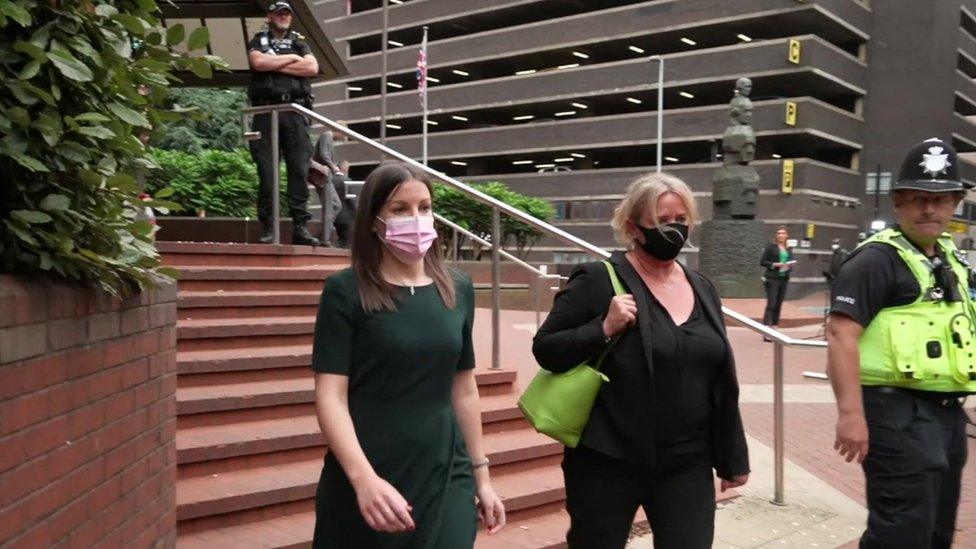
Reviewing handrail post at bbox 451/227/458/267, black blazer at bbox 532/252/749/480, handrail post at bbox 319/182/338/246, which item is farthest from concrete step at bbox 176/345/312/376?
handrail post at bbox 451/227/458/267

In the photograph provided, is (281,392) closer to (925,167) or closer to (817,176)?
(925,167)

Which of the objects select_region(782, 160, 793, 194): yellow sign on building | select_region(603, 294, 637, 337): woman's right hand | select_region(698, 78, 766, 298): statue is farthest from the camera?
select_region(782, 160, 793, 194): yellow sign on building

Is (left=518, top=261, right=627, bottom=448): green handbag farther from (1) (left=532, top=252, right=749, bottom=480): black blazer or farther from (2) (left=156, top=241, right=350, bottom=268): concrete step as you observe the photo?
(2) (left=156, top=241, right=350, bottom=268): concrete step

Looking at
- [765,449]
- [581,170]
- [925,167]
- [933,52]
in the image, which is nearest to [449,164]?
[581,170]

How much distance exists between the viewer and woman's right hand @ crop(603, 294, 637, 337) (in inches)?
119

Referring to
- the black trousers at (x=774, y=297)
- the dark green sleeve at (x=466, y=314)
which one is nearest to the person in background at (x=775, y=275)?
the black trousers at (x=774, y=297)

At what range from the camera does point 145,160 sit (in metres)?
3.25

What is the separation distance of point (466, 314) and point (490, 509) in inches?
24.2

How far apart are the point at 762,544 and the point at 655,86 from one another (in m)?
38.6

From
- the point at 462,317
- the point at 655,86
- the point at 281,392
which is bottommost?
the point at 281,392

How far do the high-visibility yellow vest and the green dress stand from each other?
5.84ft

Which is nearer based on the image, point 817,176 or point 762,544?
point 762,544

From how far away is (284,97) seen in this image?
795cm

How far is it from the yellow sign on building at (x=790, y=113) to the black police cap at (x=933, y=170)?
3594 centimetres
